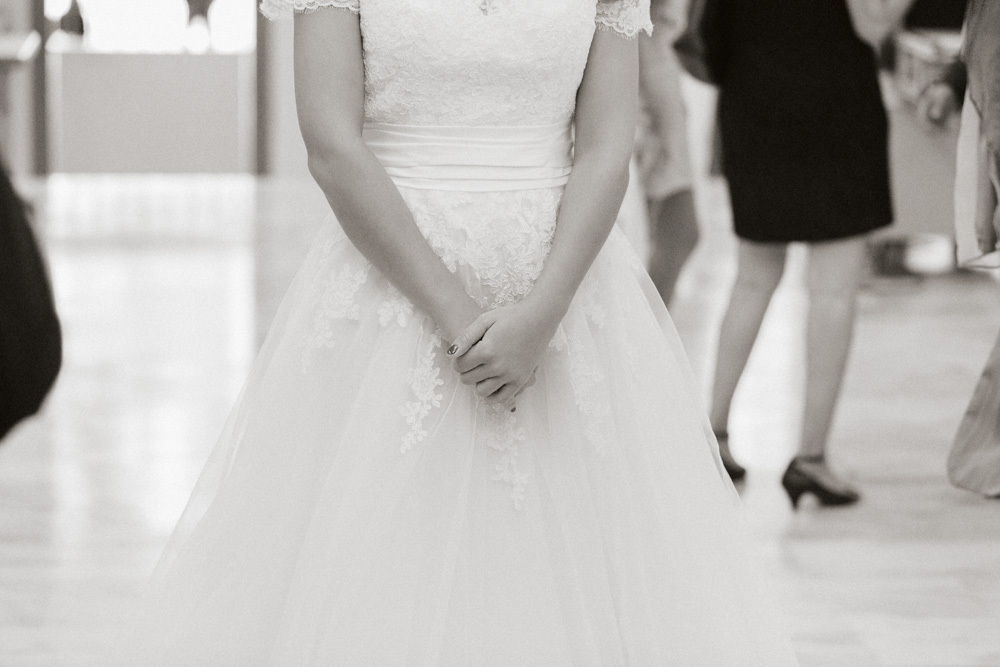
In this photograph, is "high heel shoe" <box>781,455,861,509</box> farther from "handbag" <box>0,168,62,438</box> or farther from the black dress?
"handbag" <box>0,168,62,438</box>

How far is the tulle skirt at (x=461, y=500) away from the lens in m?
1.69

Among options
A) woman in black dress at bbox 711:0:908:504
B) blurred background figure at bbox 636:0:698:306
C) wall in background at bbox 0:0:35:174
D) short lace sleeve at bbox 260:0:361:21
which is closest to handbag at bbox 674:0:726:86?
woman in black dress at bbox 711:0:908:504

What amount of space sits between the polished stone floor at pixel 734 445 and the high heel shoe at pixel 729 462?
0.12ft

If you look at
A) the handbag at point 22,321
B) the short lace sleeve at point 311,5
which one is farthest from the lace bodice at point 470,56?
the handbag at point 22,321

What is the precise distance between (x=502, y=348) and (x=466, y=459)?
168 mm

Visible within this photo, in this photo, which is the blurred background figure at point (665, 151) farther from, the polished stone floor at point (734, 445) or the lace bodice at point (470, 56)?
the lace bodice at point (470, 56)

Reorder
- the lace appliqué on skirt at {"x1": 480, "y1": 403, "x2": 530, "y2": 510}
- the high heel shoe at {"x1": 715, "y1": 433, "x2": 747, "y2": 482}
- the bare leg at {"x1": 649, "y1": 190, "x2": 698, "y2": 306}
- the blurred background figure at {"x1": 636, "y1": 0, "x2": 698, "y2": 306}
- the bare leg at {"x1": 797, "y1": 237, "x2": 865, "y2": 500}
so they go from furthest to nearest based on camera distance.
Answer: the bare leg at {"x1": 649, "y1": 190, "x2": 698, "y2": 306} < the blurred background figure at {"x1": 636, "y1": 0, "x2": 698, "y2": 306} < the high heel shoe at {"x1": 715, "y1": 433, "x2": 747, "y2": 482} < the bare leg at {"x1": 797, "y1": 237, "x2": 865, "y2": 500} < the lace appliqué on skirt at {"x1": 480, "y1": 403, "x2": 530, "y2": 510}

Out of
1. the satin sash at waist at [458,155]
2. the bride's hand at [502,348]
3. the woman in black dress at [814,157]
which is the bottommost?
the woman in black dress at [814,157]

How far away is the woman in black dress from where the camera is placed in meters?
3.05

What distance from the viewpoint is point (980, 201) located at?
3053 millimetres

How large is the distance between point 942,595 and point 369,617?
137cm

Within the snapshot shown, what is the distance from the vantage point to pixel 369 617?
1.67m

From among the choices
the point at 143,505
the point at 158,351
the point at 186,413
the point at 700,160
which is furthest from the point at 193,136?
the point at 143,505

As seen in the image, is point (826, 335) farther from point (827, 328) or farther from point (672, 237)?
point (672, 237)
